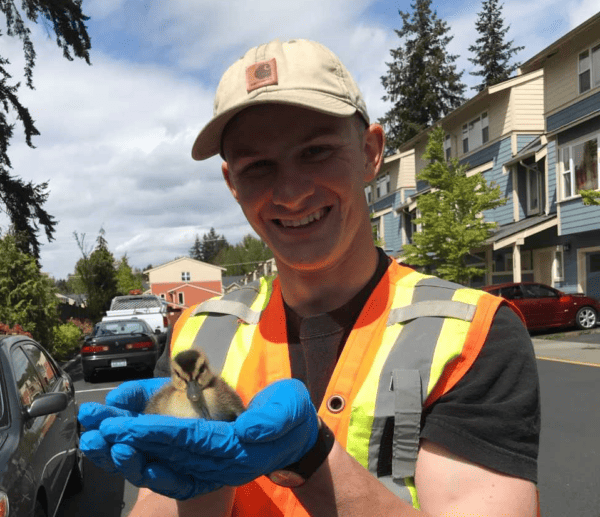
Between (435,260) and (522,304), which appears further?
(435,260)

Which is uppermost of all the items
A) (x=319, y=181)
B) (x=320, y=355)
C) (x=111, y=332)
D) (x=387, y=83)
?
(x=387, y=83)

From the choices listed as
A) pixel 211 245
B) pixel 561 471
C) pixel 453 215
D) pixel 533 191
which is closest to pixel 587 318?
pixel 453 215

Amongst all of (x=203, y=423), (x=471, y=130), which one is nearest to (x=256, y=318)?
(x=203, y=423)

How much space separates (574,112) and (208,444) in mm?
21238

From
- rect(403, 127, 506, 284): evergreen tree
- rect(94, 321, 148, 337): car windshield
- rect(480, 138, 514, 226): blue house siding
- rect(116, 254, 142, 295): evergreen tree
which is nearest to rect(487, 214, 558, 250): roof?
rect(403, 127, 506, 284): evergreen tree

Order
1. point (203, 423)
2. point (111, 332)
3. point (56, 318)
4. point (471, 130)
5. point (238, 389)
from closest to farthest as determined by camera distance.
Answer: point (203, 423), point (238, 389), point (111, 332), point (56, 318), point (471, 130)

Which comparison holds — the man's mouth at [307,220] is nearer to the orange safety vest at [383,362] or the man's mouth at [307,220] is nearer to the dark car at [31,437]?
the orange safety vest at [383,362]

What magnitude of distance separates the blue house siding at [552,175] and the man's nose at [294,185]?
20930 millimetres

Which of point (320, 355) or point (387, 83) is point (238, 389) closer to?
point (320, 355)

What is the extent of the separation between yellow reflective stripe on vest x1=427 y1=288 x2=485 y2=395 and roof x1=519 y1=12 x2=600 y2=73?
1920 cm

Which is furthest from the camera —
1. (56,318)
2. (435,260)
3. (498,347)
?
(435,260)

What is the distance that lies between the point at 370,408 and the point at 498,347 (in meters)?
0.41

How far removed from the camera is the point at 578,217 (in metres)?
18.9

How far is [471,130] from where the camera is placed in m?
26.6
